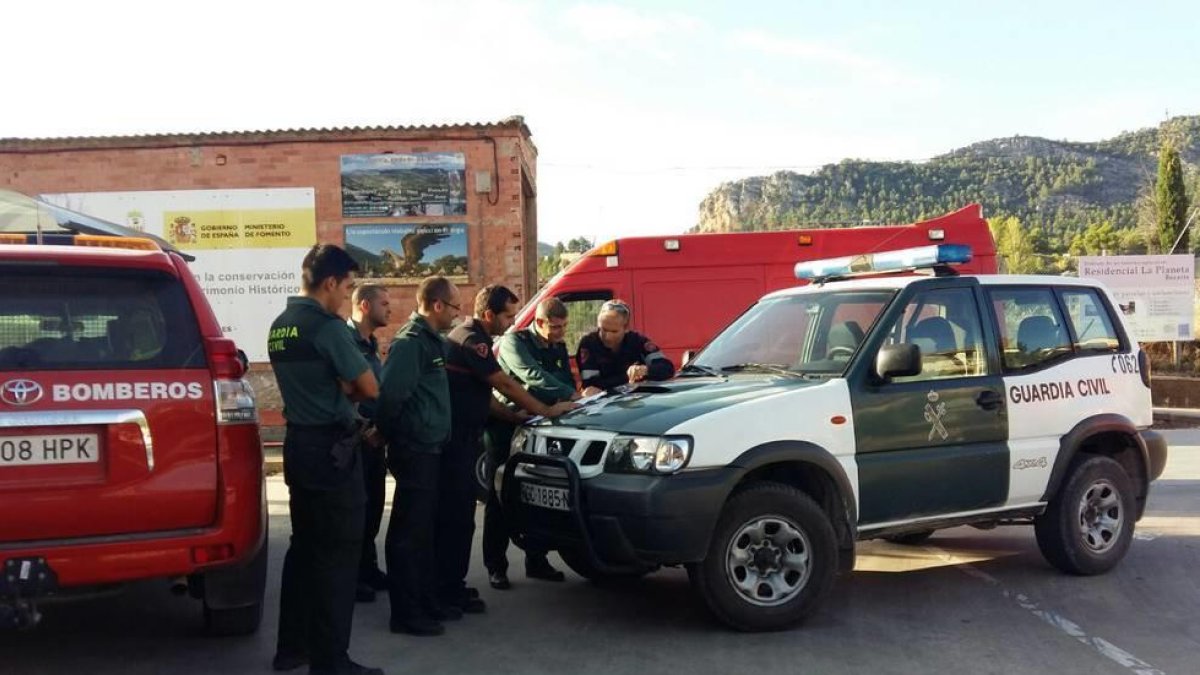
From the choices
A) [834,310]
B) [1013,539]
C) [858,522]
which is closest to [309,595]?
[858,522]

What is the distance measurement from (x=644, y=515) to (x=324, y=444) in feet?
4.83

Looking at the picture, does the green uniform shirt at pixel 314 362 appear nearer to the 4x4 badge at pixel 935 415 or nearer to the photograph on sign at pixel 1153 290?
the 4x4 badge at pixel 935 415

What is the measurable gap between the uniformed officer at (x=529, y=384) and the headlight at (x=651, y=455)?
1.23m

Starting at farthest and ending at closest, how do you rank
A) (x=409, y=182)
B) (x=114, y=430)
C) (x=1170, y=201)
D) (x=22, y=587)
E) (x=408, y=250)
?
(x=1170, y=201)
(x=408, y=250)
(x=409, y=182)
(x=114, y=430)
(x=22, y=587)

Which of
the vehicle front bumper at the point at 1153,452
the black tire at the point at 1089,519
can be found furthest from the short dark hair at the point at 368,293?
the vehicle front bumper at the point at 1153,452

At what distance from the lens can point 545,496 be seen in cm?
537

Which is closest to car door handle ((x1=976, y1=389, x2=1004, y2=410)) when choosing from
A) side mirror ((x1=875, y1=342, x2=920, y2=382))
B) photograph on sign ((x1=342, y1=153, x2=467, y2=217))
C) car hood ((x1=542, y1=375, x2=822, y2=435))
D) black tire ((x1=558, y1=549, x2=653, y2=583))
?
side mirror ((x1=875, y1=342, x2=920, y2=382))

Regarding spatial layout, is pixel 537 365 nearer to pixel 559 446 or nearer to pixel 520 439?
pixel 520 439

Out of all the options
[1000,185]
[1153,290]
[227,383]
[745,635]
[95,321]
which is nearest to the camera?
[95,321]

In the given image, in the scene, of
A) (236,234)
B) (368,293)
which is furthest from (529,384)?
(236,234)

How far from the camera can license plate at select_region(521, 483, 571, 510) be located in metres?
5.23

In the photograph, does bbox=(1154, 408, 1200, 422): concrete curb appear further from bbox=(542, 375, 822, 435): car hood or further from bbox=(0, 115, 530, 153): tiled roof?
bbox=(542, 375, 822, 435): car hood

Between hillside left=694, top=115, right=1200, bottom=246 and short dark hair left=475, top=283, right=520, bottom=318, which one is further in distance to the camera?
hillside left=694, top=115, right=1200, bottom=246

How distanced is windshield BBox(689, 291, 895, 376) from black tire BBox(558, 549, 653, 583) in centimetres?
140
